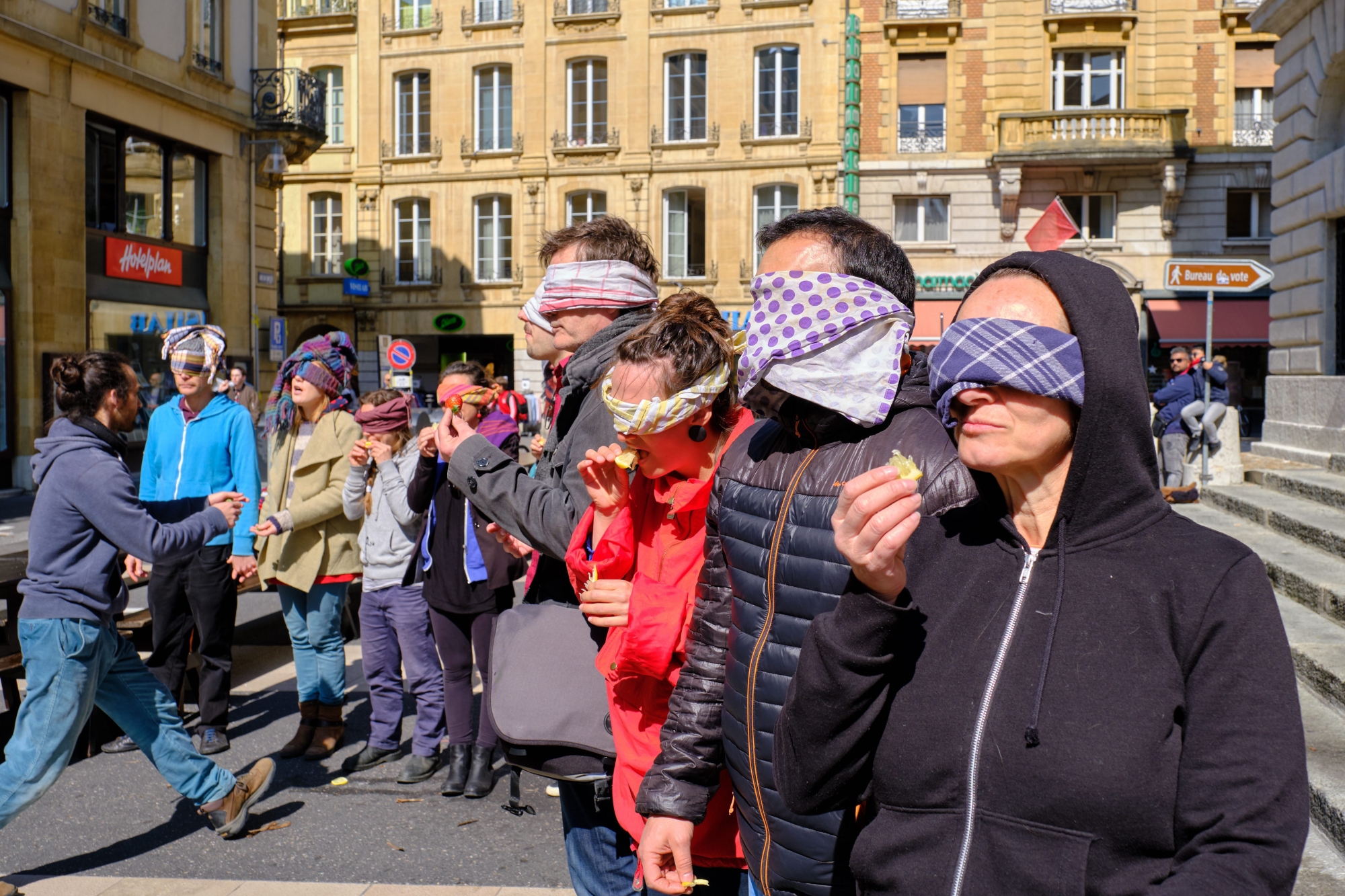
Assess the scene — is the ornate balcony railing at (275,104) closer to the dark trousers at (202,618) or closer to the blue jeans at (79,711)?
the dark trousers at (202,618)

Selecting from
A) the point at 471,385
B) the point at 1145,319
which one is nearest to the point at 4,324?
the point at 471,385

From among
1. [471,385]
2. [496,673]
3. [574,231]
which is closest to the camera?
[496,673]

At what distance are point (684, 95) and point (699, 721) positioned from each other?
101 feet

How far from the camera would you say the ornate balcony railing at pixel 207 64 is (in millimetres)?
20047

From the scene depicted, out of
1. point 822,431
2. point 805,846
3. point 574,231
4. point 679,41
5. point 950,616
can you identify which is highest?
point 679,41

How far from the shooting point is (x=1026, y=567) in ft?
5.53

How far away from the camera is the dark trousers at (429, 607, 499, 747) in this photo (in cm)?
515

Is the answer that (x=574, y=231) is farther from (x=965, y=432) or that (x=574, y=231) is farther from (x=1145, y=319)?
(x=1145, y=319)

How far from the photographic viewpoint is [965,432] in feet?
5.63

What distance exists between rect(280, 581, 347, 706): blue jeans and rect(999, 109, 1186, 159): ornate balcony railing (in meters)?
25.7

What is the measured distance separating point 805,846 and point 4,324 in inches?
694

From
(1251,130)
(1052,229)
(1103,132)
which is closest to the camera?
(1052,229)

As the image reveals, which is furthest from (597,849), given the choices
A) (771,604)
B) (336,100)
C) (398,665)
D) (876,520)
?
(336,100)

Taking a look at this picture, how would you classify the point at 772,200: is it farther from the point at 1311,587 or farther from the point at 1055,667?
the point at 1055,667
